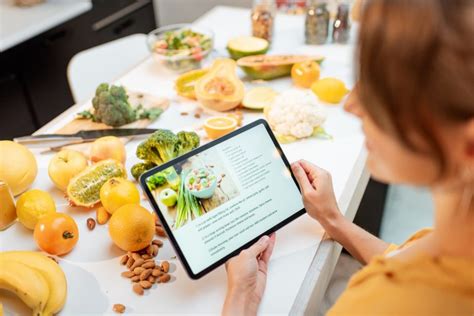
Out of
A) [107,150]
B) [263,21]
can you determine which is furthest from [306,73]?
[107,150]

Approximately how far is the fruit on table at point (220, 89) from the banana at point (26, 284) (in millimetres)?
677

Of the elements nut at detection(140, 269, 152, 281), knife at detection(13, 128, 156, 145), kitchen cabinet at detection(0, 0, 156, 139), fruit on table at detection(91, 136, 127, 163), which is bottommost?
kitchen cabinet at detection(0, 0, 156, 139)

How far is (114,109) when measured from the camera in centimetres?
124

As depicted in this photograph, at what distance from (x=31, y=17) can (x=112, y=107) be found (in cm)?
121

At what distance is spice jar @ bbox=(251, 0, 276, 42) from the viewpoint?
1.65 metres

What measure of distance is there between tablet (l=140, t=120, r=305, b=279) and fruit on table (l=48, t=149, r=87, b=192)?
0.31 meters

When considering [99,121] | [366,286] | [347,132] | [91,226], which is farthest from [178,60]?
[366,286]

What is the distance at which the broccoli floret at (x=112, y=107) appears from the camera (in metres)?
1.24

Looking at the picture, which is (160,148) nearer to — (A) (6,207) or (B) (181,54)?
(A) (6,207)

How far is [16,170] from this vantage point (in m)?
1.00

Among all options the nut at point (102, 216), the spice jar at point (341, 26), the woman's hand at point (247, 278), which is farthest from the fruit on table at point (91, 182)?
the spice jar at point (341, 26)

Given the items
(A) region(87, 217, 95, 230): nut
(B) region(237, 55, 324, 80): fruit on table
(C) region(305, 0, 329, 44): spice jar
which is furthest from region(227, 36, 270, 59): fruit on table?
(A) region(87, 217, 95, 230): nut

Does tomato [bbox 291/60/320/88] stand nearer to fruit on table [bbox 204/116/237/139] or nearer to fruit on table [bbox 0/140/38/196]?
fruit on table [bbox 204/116/237/139]

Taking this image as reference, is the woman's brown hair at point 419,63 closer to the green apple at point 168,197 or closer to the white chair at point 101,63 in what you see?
the green apple at point 168,197
